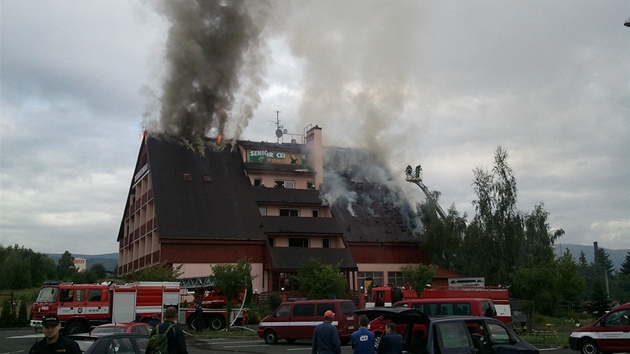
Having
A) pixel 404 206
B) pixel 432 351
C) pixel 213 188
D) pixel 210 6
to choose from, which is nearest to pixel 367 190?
pixel 404 206

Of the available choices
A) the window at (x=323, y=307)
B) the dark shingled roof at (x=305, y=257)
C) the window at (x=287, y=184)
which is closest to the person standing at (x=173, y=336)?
the window at (x=323, y=307)

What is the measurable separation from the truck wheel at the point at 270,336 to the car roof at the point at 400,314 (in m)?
14.9

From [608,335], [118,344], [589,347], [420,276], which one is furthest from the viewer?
[420,276]

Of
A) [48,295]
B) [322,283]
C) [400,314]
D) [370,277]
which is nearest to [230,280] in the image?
[322,283]

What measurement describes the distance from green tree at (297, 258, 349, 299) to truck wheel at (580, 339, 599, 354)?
2120 cm

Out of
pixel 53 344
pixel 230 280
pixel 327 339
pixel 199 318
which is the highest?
pixel 230 280

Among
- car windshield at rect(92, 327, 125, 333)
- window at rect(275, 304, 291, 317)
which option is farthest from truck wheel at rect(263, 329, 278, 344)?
car windshield at rect(92, 327, 125, 333)

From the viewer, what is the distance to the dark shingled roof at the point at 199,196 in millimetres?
46312

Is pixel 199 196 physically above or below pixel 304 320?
above

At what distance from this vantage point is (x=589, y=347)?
1900 centimetres

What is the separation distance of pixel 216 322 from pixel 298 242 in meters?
17.1

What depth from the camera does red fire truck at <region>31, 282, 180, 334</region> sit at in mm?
27797

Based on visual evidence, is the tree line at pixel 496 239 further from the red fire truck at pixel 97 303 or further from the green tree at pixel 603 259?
the green tree at pixel 603 259

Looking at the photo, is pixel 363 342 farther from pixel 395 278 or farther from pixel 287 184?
pixel 287 184
